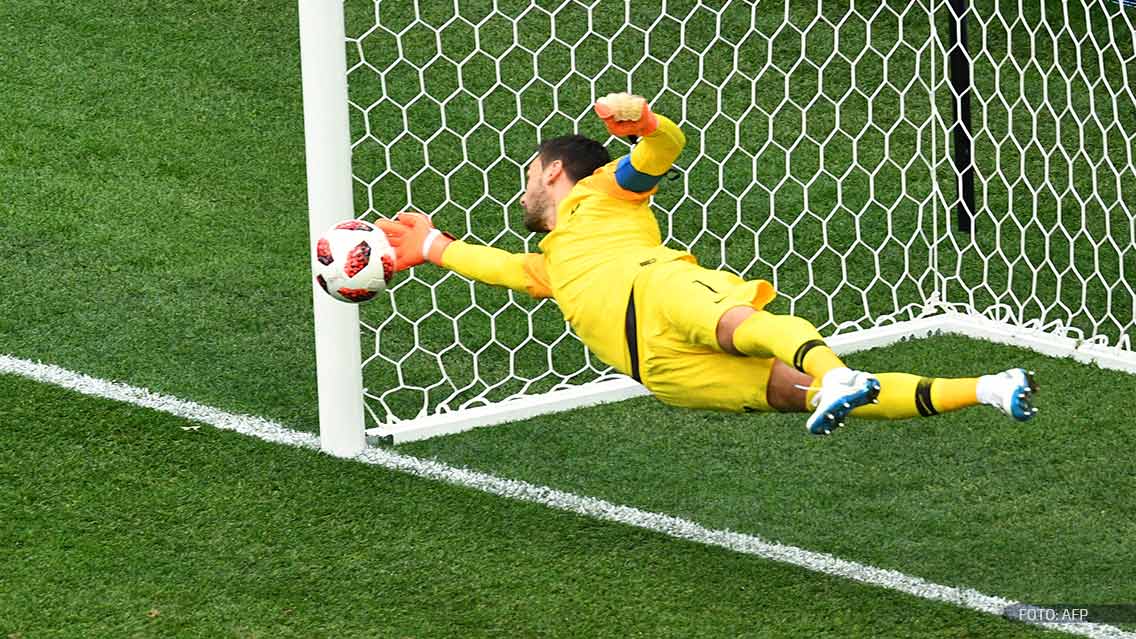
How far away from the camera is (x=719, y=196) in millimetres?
8422

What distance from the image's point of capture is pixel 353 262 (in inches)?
211

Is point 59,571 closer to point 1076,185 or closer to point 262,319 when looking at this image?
point 262,319

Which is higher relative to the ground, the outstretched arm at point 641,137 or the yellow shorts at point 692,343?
the outstretched arm at point 641,137

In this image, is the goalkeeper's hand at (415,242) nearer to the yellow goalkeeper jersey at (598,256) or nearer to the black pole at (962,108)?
the yellow goalkeeper jersey at (598,256)

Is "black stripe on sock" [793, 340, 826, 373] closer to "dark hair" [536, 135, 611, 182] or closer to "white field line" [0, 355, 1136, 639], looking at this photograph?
"white field line" [0, 355, 1136, 639]

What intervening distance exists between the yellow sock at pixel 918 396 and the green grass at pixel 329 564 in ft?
2.23

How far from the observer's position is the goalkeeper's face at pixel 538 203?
5.51 m

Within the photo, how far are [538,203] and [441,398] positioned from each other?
54.9 inches

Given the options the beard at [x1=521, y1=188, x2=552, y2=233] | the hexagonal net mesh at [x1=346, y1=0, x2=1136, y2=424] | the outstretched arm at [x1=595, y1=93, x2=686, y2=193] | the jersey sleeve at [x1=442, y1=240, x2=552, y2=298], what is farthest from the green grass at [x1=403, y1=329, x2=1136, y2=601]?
the outstretched arm at [x1=595, y1=93, x2=686, y2=193]

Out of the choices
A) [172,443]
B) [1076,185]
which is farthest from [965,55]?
[172,443]

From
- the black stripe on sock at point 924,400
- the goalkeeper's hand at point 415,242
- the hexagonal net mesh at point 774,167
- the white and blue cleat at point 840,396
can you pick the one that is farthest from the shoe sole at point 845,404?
the hexagonal net mesh at point 774,167

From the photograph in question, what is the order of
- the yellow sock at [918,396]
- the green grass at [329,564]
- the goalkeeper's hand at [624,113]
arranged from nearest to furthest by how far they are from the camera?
the yellow sock at [918,396] → the goalkeeper's hand at [624,113] → the green grass at [329,564]

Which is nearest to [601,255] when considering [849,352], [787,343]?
[787,343]

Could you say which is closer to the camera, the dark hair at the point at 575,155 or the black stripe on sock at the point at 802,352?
the black stripe on sock at the point at 802,352
